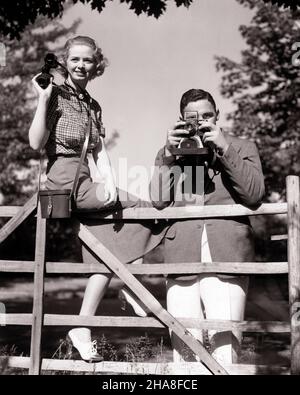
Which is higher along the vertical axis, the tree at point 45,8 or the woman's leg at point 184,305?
the tree at point 45,8

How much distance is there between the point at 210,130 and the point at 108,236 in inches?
41.8

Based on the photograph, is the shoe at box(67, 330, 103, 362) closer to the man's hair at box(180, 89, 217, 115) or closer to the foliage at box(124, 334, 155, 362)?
the foliage at box(124, 334, 155, 362)

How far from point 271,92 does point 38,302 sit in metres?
15.3

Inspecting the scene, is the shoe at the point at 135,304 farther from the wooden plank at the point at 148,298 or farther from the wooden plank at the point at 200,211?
the wooden plank at the point at 200,211

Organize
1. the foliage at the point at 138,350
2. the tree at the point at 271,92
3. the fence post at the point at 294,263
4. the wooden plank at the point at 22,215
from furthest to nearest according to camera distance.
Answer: the tree at the point at 271,92 → the foliage at the point at 138,350 → the wooden plank at the point at 22,215 → the fence post at the point at 294,263

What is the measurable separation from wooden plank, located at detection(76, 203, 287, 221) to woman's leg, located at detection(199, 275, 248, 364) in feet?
1.40

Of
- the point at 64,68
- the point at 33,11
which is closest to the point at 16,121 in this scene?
the point at 33,11

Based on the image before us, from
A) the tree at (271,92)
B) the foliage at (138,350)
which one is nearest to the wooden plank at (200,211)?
the foliage at (138,350)

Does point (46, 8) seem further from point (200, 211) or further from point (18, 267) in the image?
point (200, 211)

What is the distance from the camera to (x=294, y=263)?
3.66m

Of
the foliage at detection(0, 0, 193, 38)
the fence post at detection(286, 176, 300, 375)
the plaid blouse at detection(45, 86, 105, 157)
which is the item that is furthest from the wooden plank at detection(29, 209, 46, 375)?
the foliage at detection(0, 0, 193, 38)

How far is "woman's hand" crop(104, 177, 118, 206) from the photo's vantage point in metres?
3.98

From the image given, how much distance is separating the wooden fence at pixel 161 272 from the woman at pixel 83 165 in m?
0.10

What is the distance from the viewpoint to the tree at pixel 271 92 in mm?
16828
